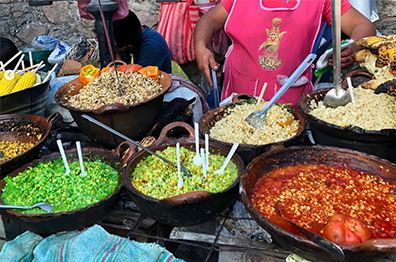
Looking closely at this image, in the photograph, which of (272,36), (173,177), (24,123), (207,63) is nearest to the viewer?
(173,177)

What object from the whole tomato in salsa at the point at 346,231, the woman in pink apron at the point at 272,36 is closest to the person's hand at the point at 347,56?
the woman in pink apron at the point at 272,36

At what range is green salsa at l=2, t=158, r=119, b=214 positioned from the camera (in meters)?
1.62

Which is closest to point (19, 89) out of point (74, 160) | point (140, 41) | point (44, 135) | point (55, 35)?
point (44, 135)

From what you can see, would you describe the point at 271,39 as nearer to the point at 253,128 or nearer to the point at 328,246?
the point at 253,128

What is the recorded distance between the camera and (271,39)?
282 cm

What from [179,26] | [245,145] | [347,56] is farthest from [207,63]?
[179,26]

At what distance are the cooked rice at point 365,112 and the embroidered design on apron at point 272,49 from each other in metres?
0.93

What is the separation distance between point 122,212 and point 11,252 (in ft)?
1.66

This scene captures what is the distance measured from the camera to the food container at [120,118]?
2.04m

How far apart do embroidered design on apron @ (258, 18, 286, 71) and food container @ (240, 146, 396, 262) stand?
1.38m

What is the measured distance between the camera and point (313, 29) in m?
2.82

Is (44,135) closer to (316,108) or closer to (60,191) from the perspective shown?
(60,191)

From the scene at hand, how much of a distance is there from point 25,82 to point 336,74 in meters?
1.97

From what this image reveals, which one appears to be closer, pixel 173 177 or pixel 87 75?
pixel 173 177
